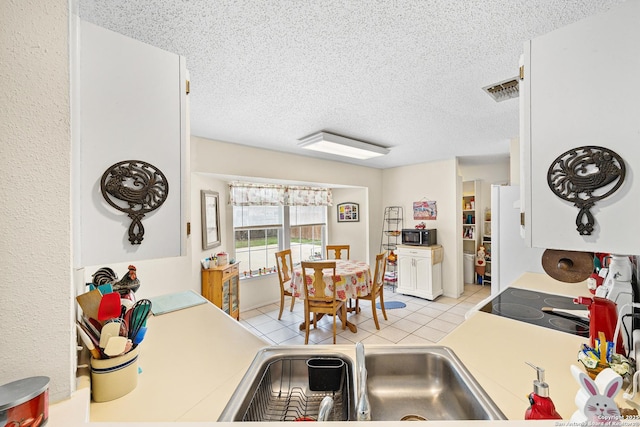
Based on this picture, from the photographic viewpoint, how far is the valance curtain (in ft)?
12.4

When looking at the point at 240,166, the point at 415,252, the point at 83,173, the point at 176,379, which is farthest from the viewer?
the point at 415,252

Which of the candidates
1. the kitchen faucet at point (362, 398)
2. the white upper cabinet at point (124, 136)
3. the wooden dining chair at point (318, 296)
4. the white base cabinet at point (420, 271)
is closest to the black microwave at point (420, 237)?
the white base cabinet at point (420, 271)

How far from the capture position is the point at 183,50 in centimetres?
137

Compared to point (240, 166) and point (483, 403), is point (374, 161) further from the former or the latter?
point (483, 403)

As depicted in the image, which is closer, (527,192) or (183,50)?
(527,192)

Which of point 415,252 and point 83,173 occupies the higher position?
point 83,173

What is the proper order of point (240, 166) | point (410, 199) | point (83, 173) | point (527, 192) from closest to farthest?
point (83, 173) < point (527, 192) < point (240, 166) < point (410, 199)

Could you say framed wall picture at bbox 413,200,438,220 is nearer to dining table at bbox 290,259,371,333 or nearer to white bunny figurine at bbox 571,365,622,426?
dining table at bbox 290,259,371,333

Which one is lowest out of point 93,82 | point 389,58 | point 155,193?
point 155,193

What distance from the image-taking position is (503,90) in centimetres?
185

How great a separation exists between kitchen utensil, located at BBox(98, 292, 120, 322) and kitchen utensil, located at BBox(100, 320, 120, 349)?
0.10 ft

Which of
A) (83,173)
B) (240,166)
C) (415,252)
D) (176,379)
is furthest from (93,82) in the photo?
(415,252)

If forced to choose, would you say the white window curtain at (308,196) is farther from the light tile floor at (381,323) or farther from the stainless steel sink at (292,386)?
the stainless steel sink at (292,386)

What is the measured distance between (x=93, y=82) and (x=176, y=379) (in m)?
1.04
